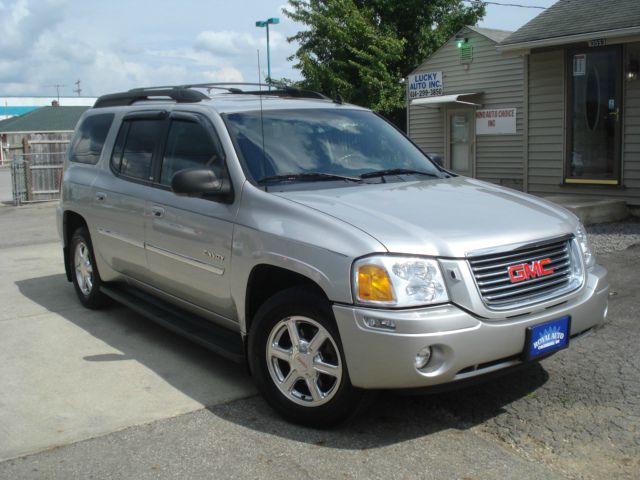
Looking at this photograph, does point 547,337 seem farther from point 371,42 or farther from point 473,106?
point 371,42

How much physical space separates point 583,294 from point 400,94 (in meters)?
20.3

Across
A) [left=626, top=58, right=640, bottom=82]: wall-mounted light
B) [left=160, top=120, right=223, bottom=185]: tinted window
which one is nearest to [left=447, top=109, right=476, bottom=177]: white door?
[left=626, top=58, right=640, bottom=82]: wall-mounted light

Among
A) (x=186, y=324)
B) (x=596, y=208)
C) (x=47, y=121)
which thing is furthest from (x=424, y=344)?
(x=47, y=121)

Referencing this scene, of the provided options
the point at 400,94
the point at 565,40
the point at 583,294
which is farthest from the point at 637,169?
the point at 400,94

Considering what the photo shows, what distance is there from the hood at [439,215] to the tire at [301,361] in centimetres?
51

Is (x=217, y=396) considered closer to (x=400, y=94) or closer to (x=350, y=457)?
(x=350, y=457)

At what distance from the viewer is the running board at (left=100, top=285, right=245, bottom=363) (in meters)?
4.45

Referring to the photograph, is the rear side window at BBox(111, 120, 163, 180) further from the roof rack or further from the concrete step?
the concrete step

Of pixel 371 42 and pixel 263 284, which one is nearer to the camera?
pixel 263 284

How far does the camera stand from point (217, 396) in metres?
4.45

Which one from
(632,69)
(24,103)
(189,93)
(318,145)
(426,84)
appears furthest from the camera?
(24,103)

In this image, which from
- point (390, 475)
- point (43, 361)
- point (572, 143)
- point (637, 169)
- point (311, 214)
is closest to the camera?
point (390, 475)

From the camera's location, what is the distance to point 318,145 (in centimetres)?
483

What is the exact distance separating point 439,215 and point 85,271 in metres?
3.98
